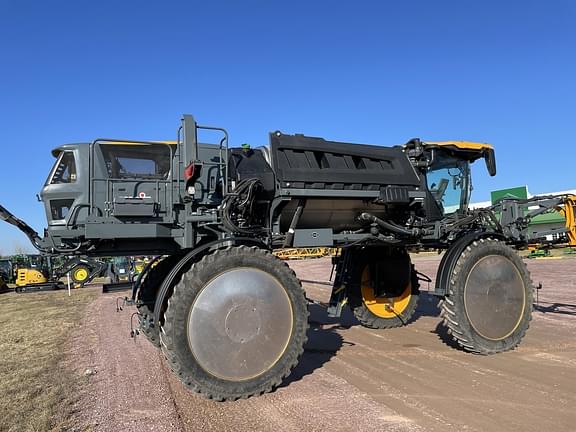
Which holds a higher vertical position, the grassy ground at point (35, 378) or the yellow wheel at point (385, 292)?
the yellow wheel at point (385, 292)

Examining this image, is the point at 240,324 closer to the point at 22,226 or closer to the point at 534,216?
the point at 22,226

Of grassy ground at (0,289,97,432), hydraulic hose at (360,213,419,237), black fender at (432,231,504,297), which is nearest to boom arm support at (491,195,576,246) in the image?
black fender at (432,231,504,297)

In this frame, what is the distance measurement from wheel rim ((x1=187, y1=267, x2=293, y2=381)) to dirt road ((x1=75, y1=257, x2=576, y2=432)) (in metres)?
0.41

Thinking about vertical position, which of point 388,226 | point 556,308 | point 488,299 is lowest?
point 556,308

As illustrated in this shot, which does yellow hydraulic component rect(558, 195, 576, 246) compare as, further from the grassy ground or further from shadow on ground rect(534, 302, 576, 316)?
the grassy ground

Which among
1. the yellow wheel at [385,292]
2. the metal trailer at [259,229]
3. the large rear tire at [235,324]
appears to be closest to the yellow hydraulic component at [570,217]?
the metal trailer at [259,229]

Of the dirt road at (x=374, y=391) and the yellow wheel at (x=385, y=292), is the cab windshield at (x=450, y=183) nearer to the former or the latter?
the yellow wheel at (x=385, y=292)

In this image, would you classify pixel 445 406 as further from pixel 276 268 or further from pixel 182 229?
pixel 182 229

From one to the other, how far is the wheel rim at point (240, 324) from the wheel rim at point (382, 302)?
3951mm

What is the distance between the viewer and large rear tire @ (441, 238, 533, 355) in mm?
6742

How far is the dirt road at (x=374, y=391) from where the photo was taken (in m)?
4.33

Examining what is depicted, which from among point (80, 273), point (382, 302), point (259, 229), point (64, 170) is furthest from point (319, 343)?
point (80, 273)

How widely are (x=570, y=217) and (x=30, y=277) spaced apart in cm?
2946

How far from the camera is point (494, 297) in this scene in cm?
698
